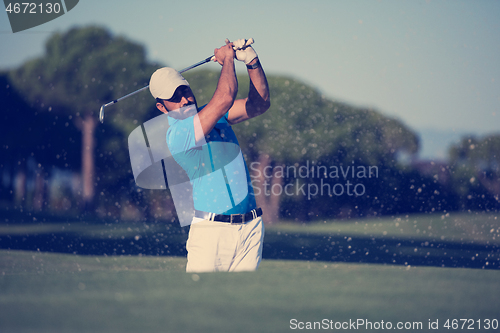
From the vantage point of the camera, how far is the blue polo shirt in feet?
10.9

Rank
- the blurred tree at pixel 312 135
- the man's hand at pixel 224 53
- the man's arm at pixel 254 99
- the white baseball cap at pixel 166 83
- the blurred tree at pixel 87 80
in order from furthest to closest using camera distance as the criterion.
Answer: the blurred tree at pixel 312 135 < the blurred tree at pixel 87 80 < the man's arm at pixel 254 99 < the man's hand at pixel 224 53 < the white baseball cap at pixel 166 83

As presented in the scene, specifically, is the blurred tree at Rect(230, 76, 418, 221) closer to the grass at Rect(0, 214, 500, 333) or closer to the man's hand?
the man's hand

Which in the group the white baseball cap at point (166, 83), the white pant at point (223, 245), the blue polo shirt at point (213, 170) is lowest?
the white pant at point (223, 245)

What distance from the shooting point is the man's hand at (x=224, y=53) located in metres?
3.58

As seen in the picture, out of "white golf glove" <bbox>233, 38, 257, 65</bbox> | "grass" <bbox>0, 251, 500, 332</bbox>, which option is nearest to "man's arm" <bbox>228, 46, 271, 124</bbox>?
"white golf glove" <bbox>233, 38, 257, 65</bbox>

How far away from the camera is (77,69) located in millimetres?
20781

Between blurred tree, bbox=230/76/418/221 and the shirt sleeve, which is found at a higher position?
the shirt sleeve

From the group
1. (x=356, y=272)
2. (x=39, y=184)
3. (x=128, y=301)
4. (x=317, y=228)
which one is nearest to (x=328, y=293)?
(x=356, y=272)

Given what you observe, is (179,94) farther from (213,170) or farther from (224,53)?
(213,170)

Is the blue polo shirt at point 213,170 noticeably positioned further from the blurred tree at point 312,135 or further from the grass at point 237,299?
the blurred tree at point 312,135

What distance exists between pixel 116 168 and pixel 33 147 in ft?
11.3

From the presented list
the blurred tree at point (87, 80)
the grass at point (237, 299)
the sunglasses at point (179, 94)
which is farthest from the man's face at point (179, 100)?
the blurred tree at point (87, 80)

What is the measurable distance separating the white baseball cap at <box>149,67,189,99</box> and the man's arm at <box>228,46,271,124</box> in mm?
483

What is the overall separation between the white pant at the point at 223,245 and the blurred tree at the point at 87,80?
17605mm
